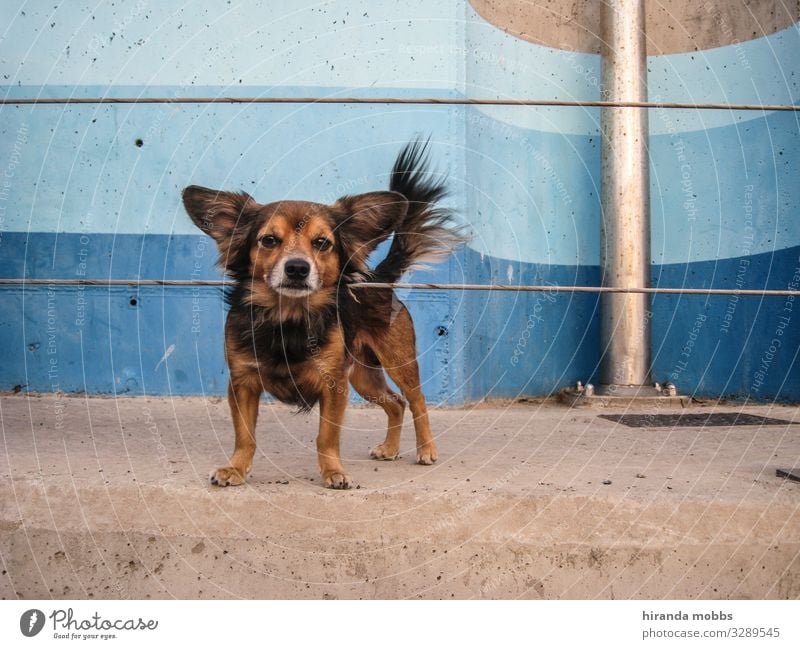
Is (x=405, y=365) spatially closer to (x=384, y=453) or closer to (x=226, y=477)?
(x=384, y=453)

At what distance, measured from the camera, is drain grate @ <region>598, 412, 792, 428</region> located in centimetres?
577

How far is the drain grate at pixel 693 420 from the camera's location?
18.9 feet

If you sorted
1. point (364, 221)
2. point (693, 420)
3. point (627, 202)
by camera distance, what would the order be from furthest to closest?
1. point (627, 202)
2. point (693, 420)
3. point (364, 221)

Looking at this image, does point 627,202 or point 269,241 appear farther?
point 627,202

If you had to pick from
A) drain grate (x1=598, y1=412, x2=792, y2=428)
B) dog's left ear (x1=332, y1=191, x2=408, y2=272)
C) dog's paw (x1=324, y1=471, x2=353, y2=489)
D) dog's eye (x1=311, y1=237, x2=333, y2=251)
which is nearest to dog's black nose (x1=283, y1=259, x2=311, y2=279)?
dog's eye (x1=311, y1=237, x2=333, y2=251)

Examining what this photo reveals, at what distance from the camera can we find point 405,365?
13.9 feet

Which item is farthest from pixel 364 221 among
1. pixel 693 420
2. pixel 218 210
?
pixel 693 420

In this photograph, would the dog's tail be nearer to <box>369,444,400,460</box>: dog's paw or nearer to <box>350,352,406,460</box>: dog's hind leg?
<box>350,352,406,460</box>: dog's hind leg

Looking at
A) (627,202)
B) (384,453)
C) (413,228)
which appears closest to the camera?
(413,228)

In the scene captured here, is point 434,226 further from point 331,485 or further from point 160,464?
point 160,464

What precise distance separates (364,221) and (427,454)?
127cm

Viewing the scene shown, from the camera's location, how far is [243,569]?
127 inches

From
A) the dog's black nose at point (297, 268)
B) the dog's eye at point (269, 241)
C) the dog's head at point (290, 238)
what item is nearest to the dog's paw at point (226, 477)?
the dog's head at point (290, 238)
